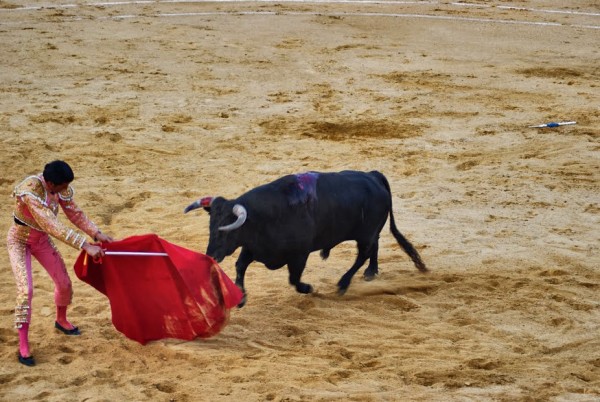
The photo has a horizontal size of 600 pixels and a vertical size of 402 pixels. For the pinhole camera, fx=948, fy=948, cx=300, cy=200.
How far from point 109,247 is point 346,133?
5.57 metres

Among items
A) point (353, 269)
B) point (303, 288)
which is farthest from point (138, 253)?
point (353, 269)

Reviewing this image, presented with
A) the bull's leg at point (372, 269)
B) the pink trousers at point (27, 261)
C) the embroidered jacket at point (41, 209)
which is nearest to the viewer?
the embroidered jacket at point (41, 209)

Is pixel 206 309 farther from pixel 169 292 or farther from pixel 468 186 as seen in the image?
pixel 468 186

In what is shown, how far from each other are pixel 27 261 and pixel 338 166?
4.75 m

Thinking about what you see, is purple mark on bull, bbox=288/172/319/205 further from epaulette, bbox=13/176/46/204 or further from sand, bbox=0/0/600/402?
epaulette, bbox=13/176/46/204

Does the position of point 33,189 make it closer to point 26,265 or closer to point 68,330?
point 26,265

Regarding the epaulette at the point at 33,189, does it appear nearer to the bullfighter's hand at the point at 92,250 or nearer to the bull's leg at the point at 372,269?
the bullfighter's hand at the point at 92,250

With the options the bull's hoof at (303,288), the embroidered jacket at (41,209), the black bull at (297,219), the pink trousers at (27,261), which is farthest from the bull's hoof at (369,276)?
the embroidered jacket at (41,209)

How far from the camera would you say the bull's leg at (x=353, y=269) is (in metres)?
7.24

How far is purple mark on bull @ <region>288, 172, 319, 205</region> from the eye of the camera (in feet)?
22.2

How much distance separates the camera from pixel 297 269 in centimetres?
685

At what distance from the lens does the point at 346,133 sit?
1116cm

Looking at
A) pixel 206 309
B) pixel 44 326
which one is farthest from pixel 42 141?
pixel 206 309

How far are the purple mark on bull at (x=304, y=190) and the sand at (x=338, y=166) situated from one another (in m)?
0.80
